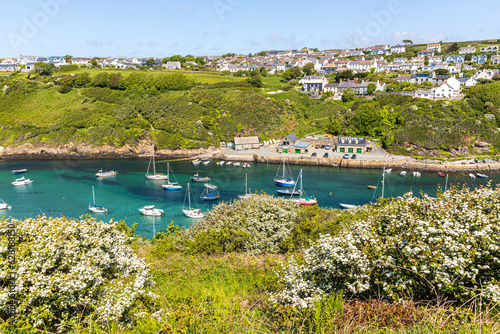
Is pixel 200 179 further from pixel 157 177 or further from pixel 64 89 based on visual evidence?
pixel 64 89

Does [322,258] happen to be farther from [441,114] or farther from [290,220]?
[441,114]

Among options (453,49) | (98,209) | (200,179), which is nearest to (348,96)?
(200,179)

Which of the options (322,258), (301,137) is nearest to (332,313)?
(322,258)

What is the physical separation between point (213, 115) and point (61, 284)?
5921cm

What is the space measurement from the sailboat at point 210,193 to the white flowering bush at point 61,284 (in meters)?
26.9

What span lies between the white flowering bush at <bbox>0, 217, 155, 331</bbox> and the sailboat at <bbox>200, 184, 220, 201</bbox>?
26907 millimetres

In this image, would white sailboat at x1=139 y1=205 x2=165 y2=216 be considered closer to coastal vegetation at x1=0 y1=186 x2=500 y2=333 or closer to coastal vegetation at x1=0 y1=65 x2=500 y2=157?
coastal vegetation at x1=0 y1=186 x2=500 y2=333

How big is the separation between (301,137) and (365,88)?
25449mm

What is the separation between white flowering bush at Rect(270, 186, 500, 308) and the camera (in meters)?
5.20

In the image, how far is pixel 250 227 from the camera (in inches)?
546

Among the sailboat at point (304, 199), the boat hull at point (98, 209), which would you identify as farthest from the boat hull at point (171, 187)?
the sailboat at point (304, 199)

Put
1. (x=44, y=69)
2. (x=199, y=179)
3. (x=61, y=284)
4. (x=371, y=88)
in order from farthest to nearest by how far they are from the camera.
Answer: (x=44, y=69)
(x=371, y=88)
(x=199, y=179)
(x=61, y=284)

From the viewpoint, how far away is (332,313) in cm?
517

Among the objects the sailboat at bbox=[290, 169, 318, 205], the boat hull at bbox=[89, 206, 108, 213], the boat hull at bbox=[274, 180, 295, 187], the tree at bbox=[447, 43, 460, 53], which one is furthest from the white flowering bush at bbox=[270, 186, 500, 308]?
the tree at bbox=[447, 43, 460, 53]
